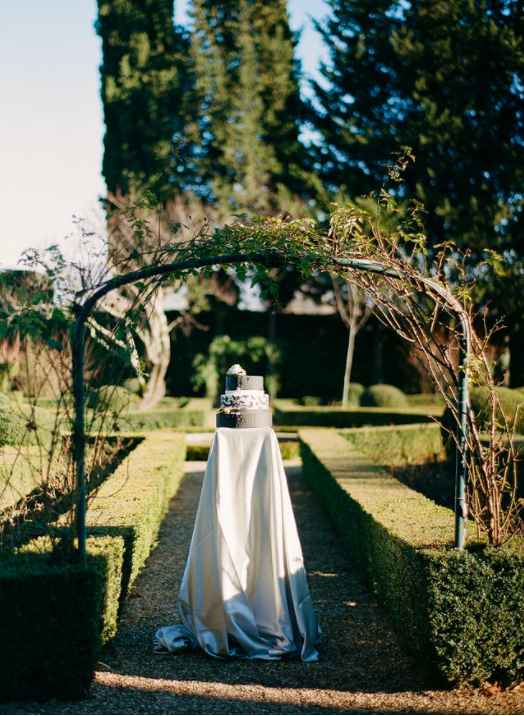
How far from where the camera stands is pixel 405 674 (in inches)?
143

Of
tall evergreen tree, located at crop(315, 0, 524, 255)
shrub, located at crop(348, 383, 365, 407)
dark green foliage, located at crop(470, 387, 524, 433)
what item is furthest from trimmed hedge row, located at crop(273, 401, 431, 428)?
tall evergreen tree, located at crop(315, 0, 524, 255)

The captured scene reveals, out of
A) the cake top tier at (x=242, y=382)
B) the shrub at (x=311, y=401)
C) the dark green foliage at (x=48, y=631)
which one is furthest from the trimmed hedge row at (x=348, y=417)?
the dark green foliage at (x=48, y=631)

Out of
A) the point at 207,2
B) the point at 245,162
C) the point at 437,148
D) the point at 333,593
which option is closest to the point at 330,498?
the point at 333,593

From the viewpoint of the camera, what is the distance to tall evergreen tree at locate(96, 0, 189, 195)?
20562 millimetres

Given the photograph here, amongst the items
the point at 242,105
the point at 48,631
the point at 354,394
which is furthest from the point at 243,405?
the point at 242,105

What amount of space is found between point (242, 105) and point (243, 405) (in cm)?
1946

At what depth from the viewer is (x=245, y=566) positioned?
3975 millimetres

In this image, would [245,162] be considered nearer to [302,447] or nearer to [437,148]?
[437,148]

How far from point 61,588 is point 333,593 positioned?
268cm

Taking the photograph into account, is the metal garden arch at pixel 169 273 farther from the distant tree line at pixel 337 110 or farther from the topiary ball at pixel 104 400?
the distant tree line at pixel 337 110

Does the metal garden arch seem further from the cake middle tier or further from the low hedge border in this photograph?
the cake middle tier

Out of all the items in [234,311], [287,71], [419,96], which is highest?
[287,71]

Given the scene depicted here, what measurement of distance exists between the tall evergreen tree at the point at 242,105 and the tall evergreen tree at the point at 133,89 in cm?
108

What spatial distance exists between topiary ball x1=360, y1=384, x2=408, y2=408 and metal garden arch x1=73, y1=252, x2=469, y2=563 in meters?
11.9
